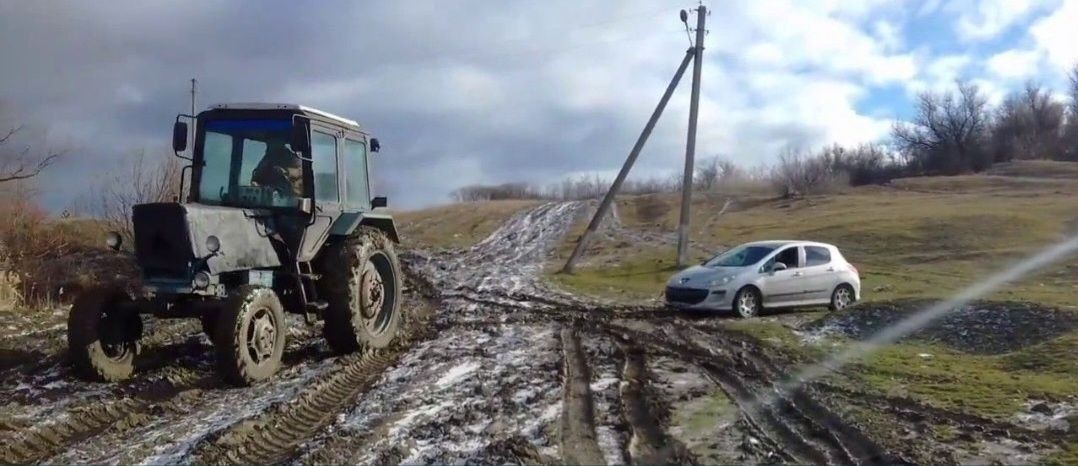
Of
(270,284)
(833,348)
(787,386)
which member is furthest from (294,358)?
(833,348)

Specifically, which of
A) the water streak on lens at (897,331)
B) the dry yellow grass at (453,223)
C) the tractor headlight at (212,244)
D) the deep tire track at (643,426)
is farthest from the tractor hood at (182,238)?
the dry yellow grass at (453,223)

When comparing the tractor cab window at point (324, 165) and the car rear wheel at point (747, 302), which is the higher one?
the tractor cab window at point (324, 165)

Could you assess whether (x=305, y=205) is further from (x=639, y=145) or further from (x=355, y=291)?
(x=639, y=145)

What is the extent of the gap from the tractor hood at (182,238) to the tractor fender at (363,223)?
163 cm

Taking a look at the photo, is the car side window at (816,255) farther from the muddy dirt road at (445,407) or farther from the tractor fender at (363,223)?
the tractor fender at (363,223)

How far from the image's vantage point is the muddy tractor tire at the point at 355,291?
33.6 ft

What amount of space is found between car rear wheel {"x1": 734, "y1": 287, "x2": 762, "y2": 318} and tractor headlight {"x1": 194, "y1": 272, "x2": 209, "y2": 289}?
1031cm

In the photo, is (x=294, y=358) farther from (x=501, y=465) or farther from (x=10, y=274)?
(x=10, y=274)

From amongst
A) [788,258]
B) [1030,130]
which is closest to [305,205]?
Result: [788,258]

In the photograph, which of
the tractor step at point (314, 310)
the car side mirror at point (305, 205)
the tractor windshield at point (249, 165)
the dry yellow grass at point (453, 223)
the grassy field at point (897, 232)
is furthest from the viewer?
the dry yellow grass at point (453, 223)

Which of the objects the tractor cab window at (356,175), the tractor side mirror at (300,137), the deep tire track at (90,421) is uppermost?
the tractor side mirror at (300,137)

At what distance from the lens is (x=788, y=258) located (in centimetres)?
1723

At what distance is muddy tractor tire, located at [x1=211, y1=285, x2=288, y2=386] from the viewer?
8227mm

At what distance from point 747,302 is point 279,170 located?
9341mm
